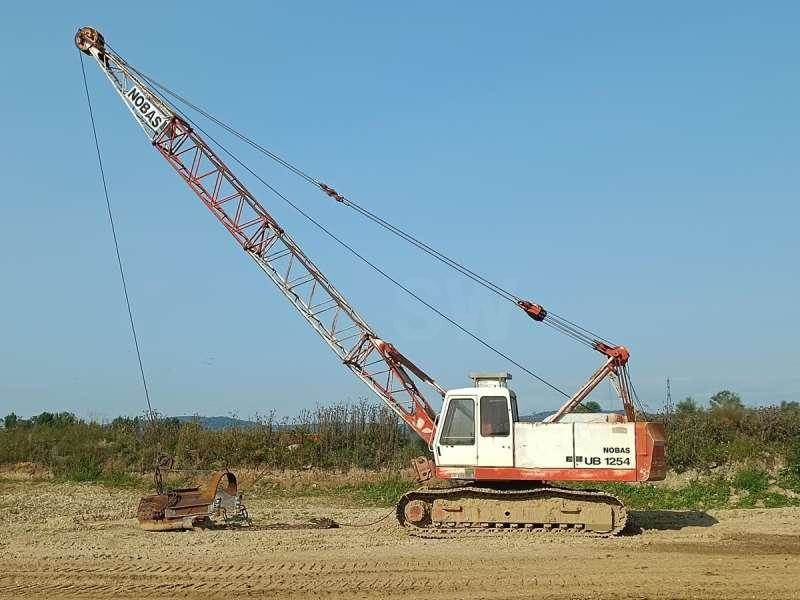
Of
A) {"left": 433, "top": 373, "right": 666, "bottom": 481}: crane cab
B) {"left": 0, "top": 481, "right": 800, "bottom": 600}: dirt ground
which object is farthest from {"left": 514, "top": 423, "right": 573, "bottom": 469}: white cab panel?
{"left": 0, "top": 481, "right": 800, "bottom": 600}: dirt ground

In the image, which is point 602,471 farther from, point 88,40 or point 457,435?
point 88,40

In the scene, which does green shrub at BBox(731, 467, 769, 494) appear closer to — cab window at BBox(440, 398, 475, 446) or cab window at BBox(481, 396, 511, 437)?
cab window at BBox(481, 396, 511, 437)

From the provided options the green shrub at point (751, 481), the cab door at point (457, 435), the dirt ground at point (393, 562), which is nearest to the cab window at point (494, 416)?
the cab door at point (457, 435)

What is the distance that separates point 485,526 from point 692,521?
5.26 metres

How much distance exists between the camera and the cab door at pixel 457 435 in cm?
1767

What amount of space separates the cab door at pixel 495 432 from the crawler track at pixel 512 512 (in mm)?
644

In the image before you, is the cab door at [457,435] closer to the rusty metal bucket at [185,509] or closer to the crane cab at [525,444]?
the crane cab at [525,444]

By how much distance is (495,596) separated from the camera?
1150 centimetres

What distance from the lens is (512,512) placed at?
17.5 m

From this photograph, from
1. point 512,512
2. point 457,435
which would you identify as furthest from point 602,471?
point 457,435

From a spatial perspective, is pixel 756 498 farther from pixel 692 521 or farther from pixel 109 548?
pixel 109 548

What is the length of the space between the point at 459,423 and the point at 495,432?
0.74 metres

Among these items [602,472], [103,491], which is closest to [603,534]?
[602,472]

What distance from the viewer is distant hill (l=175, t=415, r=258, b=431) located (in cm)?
3420
